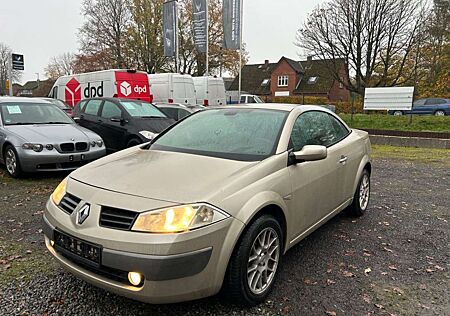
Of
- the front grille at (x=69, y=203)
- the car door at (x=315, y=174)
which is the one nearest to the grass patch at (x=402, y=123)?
the car door at (x=315, y=174)

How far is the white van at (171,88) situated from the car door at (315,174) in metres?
12.4

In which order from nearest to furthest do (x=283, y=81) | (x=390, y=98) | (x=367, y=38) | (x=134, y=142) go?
1. (x=134, y=142)
2. (x=390, y=98)
3. (x=367, y=38)
4. (x=283, y=81)

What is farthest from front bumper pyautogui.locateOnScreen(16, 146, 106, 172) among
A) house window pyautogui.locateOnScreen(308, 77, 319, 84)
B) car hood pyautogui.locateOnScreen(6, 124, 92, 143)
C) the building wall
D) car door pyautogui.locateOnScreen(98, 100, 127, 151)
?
house window pyautogui.locateOnScreen(308, 77, 319, 84)

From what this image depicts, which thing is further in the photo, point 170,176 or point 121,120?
point 121,120

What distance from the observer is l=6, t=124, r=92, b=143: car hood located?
6301 millimetres

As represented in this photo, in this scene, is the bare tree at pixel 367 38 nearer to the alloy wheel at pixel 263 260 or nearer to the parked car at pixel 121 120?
the parked car at pixel 121 120

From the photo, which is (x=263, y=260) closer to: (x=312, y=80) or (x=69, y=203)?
(x=69, y=203)

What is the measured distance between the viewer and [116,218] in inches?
92.8

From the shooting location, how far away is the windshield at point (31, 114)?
6.92 m

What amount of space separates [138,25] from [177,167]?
114ft

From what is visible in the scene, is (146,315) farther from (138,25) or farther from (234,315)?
(138,25)

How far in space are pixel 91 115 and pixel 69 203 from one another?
6772 mm

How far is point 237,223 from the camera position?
246 centimetres

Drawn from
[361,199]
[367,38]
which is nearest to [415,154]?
[361,199]
